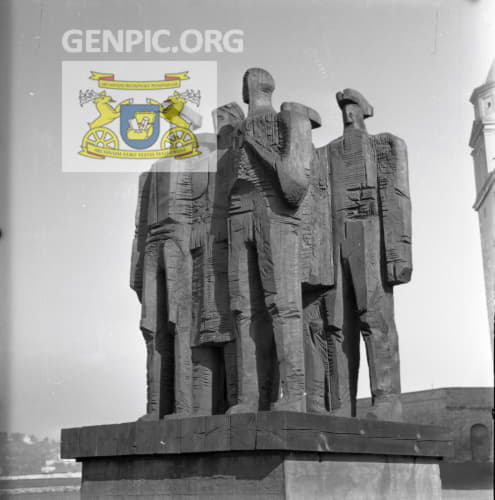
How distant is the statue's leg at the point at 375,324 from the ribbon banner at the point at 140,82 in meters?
2.45

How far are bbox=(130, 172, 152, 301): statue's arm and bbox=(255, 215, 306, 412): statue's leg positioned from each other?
73.8 inches

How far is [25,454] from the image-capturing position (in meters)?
9.06

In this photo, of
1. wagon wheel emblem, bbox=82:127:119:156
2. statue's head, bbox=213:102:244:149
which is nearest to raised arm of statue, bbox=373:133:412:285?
statue's head, bbox=213:102:244:149

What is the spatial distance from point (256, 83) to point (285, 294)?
2111 millimetres

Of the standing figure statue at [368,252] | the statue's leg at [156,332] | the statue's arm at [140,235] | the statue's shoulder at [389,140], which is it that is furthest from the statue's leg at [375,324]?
the statue's arm at [140,235]

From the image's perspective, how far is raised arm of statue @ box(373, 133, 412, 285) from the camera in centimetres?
816

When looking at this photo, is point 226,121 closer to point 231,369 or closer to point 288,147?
point 288,147

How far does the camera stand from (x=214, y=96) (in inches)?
344

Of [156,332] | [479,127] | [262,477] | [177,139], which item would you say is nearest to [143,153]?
[177,139]

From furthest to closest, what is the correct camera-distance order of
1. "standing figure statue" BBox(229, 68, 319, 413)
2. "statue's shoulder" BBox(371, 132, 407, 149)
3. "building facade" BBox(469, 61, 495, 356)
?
"building facade" BBox(469, 61, 495, 356) < "statue's shoulder" BBox(371, 132, 407, 149) < "standing figure statue" BBox(229, 68, 319, 413)

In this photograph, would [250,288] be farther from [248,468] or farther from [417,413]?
[417,413]

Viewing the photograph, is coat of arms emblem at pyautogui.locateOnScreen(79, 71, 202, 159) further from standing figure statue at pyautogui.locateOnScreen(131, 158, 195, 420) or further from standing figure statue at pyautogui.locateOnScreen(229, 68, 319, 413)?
standing figure statue at pyautogui.locateOnScreen(229, 68, 319, 413)

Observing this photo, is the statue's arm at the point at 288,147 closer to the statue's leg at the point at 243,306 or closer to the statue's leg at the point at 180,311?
the statue's leg at the point at 243,306

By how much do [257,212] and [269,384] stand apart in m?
1.57
